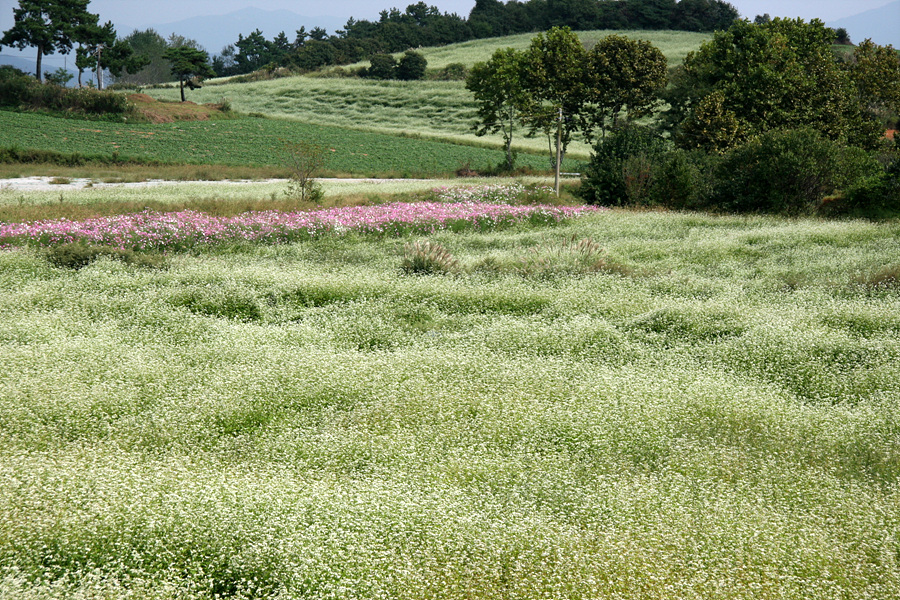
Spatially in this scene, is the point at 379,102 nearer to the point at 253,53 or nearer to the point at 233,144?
the point at 233,144

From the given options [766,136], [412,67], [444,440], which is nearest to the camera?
[444,440]

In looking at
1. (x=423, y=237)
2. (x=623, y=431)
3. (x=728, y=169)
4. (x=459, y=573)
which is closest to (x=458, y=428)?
(x=623, y=431)

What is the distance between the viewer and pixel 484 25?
126000mm

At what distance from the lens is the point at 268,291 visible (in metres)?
11.4

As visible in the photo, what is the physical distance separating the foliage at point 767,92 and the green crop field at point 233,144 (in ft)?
48.6

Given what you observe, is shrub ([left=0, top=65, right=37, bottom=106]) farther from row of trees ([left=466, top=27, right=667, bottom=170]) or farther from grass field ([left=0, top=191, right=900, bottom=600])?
grass field ([left=0, top=191, right=900, bottom=600])

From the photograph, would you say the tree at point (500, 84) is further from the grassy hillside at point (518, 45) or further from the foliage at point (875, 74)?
the grassy hillside at point (518, 45)

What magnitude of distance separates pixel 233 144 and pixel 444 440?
47392 millimetres

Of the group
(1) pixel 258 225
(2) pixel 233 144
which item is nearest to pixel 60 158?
(2) pixel 233 144

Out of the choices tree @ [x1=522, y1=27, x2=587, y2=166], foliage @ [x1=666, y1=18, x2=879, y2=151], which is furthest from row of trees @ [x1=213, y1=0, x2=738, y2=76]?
foliage @ [x1=666, y1=18, x2=879, y2=151]

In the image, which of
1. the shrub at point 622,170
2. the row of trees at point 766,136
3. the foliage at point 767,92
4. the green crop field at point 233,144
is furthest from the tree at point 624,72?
the shrub at point 622,170

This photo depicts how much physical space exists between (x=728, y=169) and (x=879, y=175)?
5.18 metres

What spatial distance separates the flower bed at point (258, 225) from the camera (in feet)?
49.2

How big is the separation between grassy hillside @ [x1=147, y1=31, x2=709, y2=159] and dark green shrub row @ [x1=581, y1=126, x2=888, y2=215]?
27.9 metres
